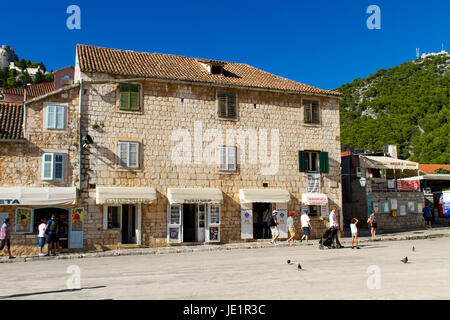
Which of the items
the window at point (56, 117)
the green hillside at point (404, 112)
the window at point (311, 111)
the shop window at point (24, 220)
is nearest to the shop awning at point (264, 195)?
the window at point (311, 111)

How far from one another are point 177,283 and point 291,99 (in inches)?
656

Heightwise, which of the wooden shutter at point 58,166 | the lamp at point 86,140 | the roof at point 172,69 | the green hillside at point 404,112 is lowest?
the wooden shutter at point 58,166

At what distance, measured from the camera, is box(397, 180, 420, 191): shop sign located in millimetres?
29516

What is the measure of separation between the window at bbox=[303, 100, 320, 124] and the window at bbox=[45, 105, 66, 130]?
42.4ft

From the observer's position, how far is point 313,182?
24391mm

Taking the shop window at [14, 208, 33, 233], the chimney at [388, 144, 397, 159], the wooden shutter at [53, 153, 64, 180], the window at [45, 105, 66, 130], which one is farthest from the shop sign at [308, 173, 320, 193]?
the shop window at [14, 208, 33, 233]

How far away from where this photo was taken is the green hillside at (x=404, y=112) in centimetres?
6662

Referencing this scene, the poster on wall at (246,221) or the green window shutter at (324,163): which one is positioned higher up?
the green window shutter at (324,163)

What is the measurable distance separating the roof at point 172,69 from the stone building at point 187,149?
0.07 meters

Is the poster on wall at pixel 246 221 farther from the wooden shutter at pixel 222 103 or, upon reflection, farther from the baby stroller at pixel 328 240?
the baby stroller at pixel 328 240

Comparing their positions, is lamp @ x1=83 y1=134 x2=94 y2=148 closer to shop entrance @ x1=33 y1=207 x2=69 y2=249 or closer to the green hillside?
shop entrance @ x1=33 y1=207 x2=69 y2=249

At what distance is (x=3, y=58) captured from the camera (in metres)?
130

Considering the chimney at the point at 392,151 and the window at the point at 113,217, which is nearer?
the window at the point at 113,217

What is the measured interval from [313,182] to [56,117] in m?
13.8
